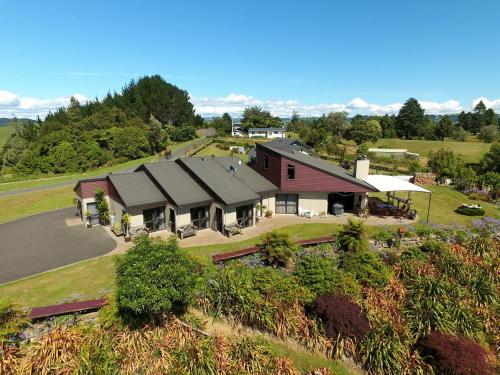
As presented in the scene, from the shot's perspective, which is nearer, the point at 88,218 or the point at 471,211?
the point at 88,218

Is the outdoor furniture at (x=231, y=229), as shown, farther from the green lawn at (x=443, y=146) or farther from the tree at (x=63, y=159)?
the green lawn at (x=443, y=146)

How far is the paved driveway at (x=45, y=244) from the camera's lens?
2005 centimetres

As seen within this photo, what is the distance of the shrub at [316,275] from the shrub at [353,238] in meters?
3.62

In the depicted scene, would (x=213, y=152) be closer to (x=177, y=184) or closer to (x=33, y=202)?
(x=33, y=202)

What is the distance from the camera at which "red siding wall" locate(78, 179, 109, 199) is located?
27.6 meters

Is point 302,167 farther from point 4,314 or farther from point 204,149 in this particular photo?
point 204,149

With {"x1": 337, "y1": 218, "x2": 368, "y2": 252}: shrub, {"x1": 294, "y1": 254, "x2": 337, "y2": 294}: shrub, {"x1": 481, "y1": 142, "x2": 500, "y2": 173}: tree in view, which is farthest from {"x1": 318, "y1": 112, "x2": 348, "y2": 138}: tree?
{"x1": 294, "y1": 254, "x2": 337, "y2": 294}: shrub

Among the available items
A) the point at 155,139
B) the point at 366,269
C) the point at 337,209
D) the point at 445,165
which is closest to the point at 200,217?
the point at 337,209

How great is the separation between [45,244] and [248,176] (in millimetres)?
18688

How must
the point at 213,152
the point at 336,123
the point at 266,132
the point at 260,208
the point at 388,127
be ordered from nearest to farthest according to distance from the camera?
the point at 260,208 → the point at 213,152 → the point at 336,123 → the point at 266,132 → the point at 388,127

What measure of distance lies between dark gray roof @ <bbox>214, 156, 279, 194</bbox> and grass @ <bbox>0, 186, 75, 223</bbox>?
A: 19371mm

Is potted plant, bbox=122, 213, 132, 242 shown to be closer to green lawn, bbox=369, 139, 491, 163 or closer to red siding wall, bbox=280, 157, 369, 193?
red siding wall, bbox=280, 157, 369, 193

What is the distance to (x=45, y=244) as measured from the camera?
23.6m

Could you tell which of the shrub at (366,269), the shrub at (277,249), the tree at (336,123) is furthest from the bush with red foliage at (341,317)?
the tree at (336,123)
